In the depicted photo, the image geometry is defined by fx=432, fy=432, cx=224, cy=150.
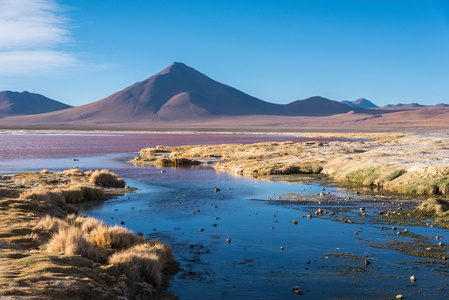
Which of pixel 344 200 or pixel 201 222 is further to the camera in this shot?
pixel 344 200

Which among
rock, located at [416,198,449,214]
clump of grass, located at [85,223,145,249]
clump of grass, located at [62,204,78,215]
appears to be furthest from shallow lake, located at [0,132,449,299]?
rock, located at [416,198,449,214]

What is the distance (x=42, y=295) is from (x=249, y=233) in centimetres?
961

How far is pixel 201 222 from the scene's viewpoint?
1852cm

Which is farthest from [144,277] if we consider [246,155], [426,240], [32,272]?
[246,155]

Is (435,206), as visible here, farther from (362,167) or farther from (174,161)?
(174,161)

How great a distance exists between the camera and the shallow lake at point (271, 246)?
1109cm

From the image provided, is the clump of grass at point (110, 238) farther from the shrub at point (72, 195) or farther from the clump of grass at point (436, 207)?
the clump of grass at point (436, 207)

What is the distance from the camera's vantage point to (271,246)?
1487 centimetres

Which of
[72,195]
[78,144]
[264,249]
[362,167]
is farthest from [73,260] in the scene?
[78,144]

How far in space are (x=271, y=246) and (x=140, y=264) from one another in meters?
5.48

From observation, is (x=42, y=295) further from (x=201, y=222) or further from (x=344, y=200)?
(x=344, y=200)

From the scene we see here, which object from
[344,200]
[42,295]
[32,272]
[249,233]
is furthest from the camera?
[344,200]

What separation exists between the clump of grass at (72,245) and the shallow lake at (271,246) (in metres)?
2.25

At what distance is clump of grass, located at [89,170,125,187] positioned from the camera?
1089 inches
